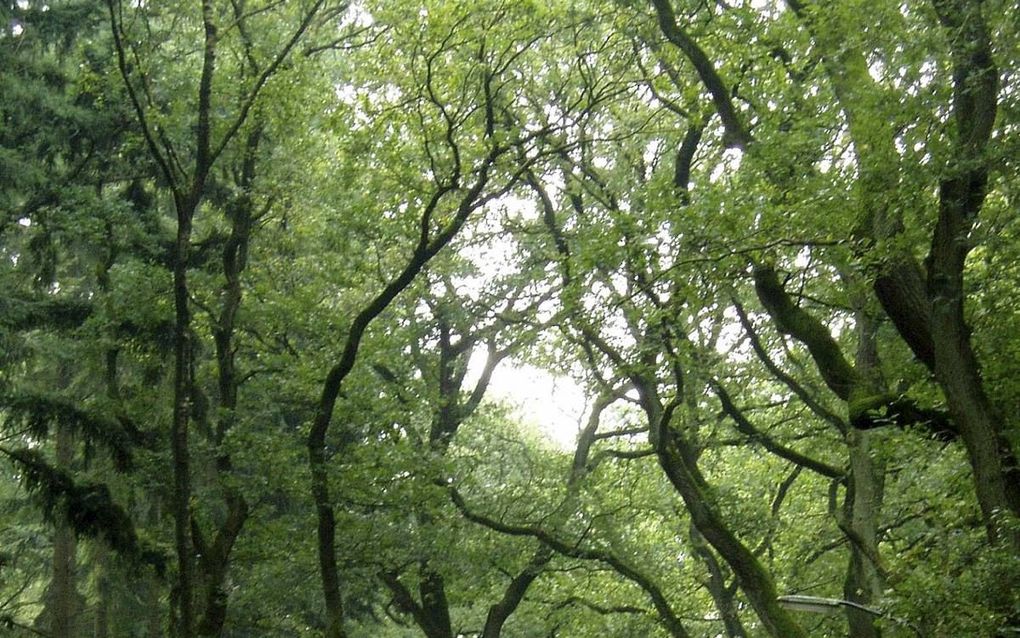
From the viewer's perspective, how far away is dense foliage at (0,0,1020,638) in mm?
9023

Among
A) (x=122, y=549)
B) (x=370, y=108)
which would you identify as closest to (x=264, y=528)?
(x=122, y=549)

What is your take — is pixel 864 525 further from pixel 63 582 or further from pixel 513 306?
pixel 63 582

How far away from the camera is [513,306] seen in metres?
16.7

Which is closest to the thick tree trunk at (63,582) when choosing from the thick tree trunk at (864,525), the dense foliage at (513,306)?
the dense foliage at (513,306)

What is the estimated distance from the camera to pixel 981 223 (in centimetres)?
893

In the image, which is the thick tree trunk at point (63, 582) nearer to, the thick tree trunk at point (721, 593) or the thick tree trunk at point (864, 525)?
A: the thick tree trunk at point (721, 593)

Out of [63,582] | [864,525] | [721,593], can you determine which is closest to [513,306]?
[721,593]

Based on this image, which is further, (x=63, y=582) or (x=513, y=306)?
Answer: (x=63, y=582)

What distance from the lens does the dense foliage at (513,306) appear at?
902 centimetres

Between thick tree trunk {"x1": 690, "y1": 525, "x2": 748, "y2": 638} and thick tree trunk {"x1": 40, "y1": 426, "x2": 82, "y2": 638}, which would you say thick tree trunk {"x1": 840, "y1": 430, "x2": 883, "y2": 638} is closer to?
thick tree trunk {"x1": 690, "y1": 525, "x2": 748, "y2": 638}

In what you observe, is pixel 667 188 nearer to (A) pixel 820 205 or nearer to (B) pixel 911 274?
(A) pixel 820 205

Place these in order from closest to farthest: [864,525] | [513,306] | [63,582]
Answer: [864,525] → [513,306] → [63,582]

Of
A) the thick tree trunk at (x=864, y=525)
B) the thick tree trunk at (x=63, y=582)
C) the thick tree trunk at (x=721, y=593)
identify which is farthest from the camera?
the thick tree trunk at (x=63, y=582)

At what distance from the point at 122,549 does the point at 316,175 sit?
17.0ft
